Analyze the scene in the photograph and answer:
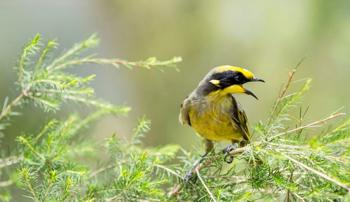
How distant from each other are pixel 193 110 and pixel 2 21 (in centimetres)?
399

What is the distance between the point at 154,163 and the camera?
5.31 ft

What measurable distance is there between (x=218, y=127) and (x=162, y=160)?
0.33 meters

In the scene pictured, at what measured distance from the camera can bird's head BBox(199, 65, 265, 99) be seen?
1821 mm

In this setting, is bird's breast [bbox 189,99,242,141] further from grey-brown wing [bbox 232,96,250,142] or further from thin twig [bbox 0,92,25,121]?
thin twig [bbox 0,92,25,121]

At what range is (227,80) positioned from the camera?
1934mm

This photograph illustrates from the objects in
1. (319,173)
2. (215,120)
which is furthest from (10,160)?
(319,173)

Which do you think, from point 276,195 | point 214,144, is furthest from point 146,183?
point 214,144

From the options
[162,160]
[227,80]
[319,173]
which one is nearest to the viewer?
[319,173]

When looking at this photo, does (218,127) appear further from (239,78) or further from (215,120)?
(239,78)

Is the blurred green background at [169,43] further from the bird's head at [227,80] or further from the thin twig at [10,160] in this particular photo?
the thin twig at [10,160]

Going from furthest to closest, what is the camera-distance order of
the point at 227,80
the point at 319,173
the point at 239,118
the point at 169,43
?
the point at 169,43 → the point at 239,118 → the point at 227,80 → the point at 319,173

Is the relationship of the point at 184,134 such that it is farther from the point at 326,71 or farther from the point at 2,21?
the point at 2,21

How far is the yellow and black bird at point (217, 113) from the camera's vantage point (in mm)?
2012

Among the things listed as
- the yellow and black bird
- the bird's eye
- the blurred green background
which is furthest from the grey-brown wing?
the blurred green background
